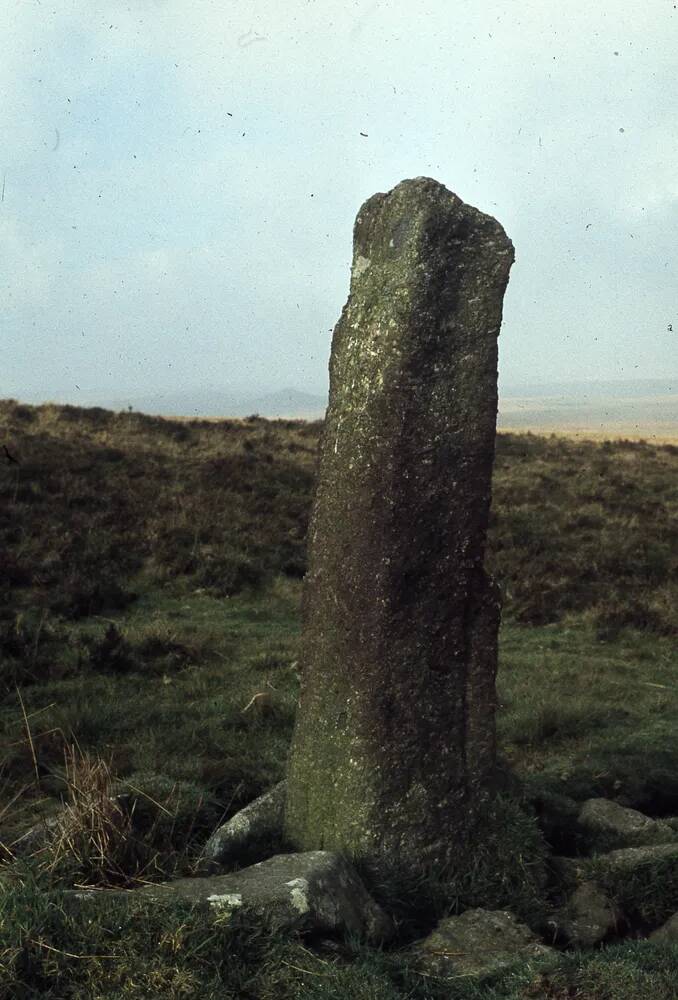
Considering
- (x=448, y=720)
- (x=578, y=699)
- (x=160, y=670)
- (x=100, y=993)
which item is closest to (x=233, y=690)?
(x=160, y=670)

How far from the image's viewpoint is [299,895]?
3.86 meters

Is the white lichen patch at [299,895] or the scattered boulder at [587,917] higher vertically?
the white lichen patch at [299,895]

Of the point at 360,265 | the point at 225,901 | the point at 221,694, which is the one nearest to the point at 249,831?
the point at 225,901

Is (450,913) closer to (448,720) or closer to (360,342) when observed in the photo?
(448,720)

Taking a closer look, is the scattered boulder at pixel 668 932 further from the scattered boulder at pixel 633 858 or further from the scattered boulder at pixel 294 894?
the scattered boulder at pixel 294 894

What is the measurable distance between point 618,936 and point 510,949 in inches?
30.7

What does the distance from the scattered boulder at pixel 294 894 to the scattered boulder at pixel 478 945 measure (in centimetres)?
28

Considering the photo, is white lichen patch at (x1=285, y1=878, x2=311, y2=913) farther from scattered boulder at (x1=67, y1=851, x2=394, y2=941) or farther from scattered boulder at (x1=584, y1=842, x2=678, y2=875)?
scattered boulder at (x1=584, y1=842, x2=678, y2=875)

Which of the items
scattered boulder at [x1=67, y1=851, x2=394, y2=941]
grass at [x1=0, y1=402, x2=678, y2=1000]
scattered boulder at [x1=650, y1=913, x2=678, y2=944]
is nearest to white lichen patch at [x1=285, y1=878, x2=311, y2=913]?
scattered boulder at [x1=67, y1=851, x2=394, y2=941]

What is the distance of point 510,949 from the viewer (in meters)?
4.03

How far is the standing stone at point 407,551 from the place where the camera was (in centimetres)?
475

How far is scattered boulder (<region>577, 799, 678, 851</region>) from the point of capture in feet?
17.7

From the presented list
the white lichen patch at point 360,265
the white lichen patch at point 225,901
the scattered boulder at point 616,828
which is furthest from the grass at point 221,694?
the white lichen patch at point 360,265

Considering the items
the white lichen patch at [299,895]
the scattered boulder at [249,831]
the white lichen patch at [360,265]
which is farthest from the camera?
the white lichen patch at [360,265]
